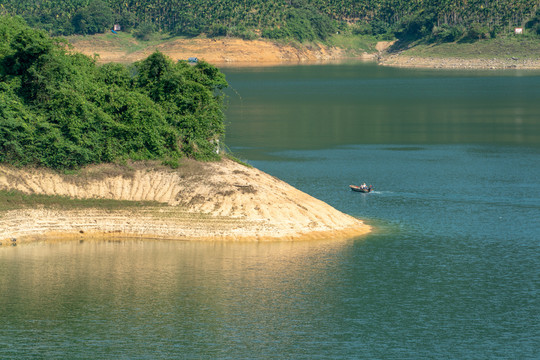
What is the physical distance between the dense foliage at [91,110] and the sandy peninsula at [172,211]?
1.88 m

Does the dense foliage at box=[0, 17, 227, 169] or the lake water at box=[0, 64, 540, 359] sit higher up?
the dense foliage at box=[0, 17, 227, 169]

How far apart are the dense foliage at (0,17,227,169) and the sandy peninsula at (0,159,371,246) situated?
188cm

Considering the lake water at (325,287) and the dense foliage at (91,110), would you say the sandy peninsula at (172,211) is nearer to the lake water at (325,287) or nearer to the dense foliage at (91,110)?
the lake water at (325,287)

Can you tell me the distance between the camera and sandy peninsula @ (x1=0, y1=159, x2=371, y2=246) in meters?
62.4

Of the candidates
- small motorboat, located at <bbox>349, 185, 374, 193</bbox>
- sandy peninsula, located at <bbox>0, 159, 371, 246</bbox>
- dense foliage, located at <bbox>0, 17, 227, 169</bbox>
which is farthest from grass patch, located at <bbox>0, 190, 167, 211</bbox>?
small motorboat, located at <bbox>349, 185, 374, 193</bbox>

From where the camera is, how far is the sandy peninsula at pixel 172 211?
6238cm

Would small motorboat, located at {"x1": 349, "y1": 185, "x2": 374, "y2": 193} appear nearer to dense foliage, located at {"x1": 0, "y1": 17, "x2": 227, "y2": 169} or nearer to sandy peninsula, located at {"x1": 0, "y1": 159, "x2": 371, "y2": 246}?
sandy peninsula, located at {"x1": 0, "y1": 159, "x2": 371, "y2": 246}

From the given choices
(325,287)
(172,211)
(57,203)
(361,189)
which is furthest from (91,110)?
(361,189)

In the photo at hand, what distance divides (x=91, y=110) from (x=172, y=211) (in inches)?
448

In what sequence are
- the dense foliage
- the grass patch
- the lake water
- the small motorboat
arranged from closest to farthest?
1. the lake water
2. the grass patch
3. the dense foliage
4. the small motorboat

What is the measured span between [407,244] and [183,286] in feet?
62.2

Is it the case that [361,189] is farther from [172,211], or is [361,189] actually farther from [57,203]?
[57,203]

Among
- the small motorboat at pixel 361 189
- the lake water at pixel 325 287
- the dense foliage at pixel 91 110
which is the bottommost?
the lake water at pixel 325 287

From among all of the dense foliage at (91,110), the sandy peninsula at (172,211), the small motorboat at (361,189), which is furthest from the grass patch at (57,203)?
the small motorboat at (361,189)
